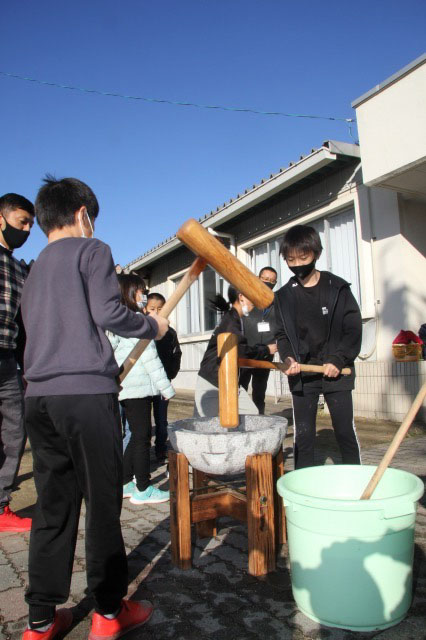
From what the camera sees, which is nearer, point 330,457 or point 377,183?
point 330,457

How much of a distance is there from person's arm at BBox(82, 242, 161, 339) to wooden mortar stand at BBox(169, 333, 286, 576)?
0.83 meters

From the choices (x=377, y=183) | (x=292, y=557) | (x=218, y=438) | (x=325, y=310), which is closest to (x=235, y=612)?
(x=292, y=557)

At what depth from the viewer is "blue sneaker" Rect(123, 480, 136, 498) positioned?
4031 millimetres

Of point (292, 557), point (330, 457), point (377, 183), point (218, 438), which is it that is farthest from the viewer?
point (377, 183)

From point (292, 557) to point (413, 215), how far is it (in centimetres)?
606

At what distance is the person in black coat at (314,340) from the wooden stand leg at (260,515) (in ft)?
2.40

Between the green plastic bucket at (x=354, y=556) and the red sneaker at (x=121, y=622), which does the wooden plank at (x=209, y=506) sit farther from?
the green plastic bucket at (x=354, y=556)

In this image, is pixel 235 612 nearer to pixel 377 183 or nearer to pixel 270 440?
pixel 270 440

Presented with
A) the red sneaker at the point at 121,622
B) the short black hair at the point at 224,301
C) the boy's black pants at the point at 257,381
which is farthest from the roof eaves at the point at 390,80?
the red sneaker at the point at 121,622

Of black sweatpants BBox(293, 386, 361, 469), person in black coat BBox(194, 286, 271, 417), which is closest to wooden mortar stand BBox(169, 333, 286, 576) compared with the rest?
black sweatpants BBox(293, 386, 361, 469)

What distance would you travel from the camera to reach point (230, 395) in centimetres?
267

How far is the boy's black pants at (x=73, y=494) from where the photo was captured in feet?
6.31

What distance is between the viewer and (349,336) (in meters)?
3.31

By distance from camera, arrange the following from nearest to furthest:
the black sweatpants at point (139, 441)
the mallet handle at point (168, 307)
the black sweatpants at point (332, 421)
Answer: the mallet handle at point (168, 307) → the black sweatpants at point (332, 421) → the black sweatpants at point (139, 441)
